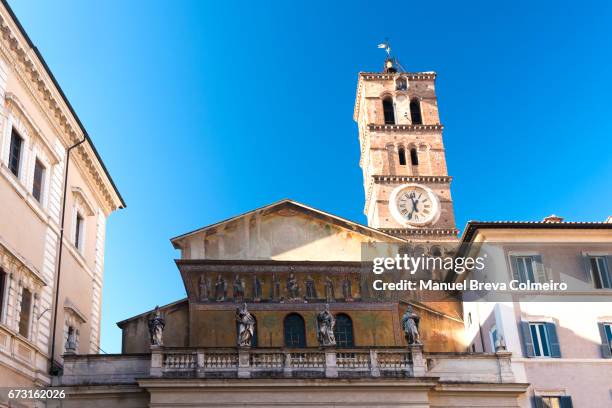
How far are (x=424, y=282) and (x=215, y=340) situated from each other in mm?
9720

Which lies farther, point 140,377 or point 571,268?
point 571,268

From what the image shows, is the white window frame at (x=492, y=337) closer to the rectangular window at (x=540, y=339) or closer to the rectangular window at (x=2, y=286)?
the rectangular window at (x=540, y=339)

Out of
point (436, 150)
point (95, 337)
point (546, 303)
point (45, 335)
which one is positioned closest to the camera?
point (45, 335)

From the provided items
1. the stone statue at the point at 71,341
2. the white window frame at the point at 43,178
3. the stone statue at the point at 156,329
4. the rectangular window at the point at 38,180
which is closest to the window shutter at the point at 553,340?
the stone statue at the point at 156,329

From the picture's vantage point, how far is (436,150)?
54.6m

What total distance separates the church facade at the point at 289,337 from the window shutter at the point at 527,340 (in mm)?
813

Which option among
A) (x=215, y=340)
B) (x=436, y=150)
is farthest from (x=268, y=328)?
(x=436, y=150)

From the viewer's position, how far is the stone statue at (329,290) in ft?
95.9

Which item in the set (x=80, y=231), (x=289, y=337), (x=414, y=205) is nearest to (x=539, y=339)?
(x=289, y=337)

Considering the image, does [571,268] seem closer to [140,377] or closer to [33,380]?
[140,377]

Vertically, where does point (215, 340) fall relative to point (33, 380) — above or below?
above

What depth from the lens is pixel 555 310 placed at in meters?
26.0

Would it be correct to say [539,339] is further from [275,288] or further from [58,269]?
[58,269]

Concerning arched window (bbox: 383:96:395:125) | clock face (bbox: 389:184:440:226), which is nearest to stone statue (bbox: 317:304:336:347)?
clock face (bbox: 389:184:440:226)
